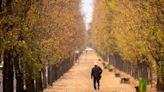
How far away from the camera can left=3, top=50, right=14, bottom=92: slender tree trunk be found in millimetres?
21438

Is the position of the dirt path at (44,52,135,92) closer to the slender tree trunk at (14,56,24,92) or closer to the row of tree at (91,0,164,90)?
the row of tree at (91,0,164,90)

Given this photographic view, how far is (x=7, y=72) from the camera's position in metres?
21.9

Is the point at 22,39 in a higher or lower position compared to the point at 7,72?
higher

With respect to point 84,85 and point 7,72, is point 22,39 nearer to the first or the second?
point 7,72

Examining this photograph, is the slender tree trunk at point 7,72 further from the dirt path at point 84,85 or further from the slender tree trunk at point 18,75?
the dirt path at point 84,85

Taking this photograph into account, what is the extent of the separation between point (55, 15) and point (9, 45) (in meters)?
18.0

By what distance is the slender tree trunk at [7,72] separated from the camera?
70.3ft

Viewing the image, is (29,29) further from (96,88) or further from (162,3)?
(96,88)

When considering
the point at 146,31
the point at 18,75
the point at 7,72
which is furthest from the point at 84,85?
the point at 7,72

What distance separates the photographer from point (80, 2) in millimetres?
66875

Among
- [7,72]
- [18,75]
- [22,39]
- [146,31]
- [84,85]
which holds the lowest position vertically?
[84,85]

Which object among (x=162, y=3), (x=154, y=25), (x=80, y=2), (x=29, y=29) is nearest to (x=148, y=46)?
(x=154, y=25)

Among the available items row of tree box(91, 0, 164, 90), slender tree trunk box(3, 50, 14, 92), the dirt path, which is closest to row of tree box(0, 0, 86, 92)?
slender tree trunk box(3, 50, 14, 92)

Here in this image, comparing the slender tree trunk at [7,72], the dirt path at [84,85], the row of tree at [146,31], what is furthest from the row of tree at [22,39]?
the row of tree at [146,31]
